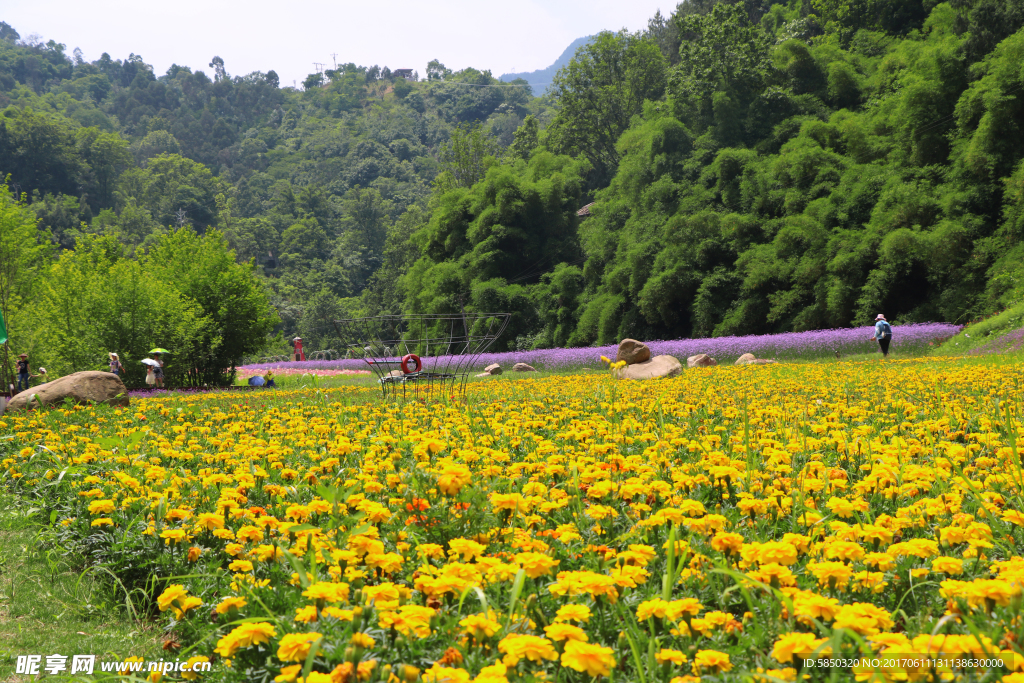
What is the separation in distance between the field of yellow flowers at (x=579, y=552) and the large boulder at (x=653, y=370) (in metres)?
7.63

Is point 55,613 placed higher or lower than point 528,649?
lower

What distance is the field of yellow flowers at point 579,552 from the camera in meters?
1.54

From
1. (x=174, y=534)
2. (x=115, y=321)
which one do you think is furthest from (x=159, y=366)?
(x=174, y=534)

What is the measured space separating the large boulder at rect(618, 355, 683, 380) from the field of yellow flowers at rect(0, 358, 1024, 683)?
7.63 m

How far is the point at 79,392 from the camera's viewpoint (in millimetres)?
8961

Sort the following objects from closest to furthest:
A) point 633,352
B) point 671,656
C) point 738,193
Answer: point 671,656
point 633,352
point 738,193

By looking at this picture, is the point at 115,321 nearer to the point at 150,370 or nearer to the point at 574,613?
the point at 150,370

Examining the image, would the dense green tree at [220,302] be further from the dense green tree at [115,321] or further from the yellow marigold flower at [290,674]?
the yellow marigold flower at [290,674]

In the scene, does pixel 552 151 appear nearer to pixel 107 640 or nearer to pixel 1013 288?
pixel 1013 288

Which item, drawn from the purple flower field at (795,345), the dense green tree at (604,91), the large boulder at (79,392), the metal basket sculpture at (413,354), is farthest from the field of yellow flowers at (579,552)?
the dense green tree at (604,91)

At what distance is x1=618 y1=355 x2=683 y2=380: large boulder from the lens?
1212cm

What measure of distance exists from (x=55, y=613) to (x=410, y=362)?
6.87 metres

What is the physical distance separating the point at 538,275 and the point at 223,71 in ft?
418

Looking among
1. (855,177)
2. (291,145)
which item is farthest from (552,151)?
(291,145)
